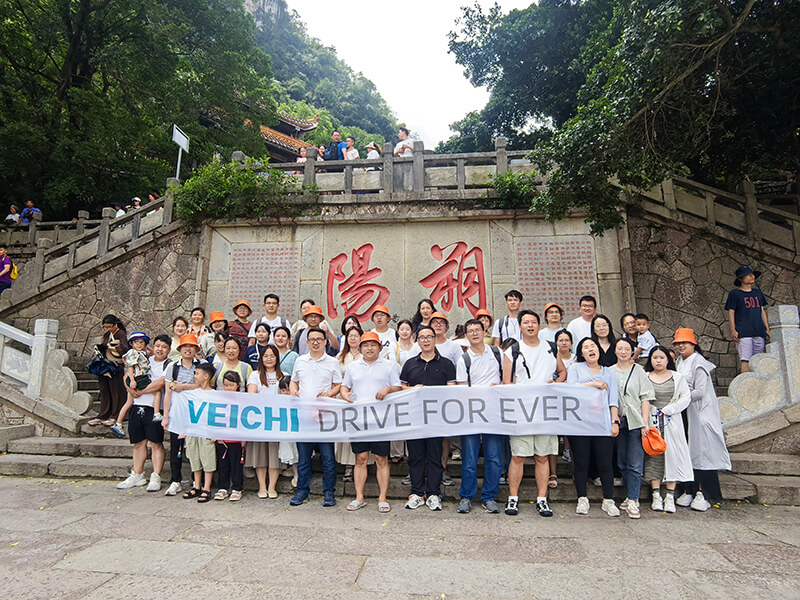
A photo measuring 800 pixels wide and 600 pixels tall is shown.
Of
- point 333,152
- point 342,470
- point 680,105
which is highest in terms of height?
point 333,152

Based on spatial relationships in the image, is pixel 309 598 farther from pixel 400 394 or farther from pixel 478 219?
pixel 478 219

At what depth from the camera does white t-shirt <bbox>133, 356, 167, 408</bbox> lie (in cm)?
448

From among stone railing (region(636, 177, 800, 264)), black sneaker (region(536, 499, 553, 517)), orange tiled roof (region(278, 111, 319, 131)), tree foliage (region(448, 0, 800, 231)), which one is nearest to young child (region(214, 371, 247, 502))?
black sneaker (region(536, 499, 553, 517))

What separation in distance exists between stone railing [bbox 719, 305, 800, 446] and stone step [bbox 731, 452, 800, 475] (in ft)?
0.88

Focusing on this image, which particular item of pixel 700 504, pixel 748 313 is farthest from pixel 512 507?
pixel 748 313

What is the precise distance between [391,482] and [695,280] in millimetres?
6117

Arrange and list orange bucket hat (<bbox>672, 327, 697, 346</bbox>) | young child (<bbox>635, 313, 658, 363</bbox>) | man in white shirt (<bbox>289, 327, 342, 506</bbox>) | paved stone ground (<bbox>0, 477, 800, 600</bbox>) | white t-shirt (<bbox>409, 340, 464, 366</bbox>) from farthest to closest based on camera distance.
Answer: young child (<bbox>635, 313, 658, 363</bbox>)
white t-shirt (<bbox>409, 340, 464, 366</bbox>)
orange bucket hat (<bbox>672, 327, 697, 346</bbox>)
man in white shirt (<bbox>289, 327, 342, 506</bbox>)
paved stone ground (<bbox>0, 477, 800, 600</bbox>)

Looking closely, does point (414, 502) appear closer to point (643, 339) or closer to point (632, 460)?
point (632, 460)

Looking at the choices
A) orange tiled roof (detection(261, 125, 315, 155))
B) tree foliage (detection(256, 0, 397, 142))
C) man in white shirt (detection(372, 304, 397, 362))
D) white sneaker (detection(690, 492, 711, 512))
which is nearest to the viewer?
white sneaker (detection(690, 492, 711, 512))

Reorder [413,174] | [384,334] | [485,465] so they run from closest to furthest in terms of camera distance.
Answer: [485,465] → [384,334] → [413,174]

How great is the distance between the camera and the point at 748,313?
5.46 m

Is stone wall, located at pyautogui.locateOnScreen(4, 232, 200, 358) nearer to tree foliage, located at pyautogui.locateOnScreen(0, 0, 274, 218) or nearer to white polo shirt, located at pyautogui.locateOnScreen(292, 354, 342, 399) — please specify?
tree foliage, located at pyautogui.locateOnScreen(0, 0, 274, 218)

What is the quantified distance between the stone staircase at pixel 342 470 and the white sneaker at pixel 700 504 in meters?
0.36

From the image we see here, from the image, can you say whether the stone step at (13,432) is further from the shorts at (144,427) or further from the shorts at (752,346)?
the shorts at (752,346)
